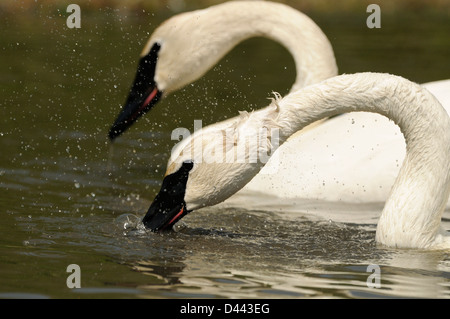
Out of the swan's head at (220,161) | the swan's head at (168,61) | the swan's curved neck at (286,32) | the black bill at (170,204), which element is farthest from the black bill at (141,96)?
the swan's head at (220,161)

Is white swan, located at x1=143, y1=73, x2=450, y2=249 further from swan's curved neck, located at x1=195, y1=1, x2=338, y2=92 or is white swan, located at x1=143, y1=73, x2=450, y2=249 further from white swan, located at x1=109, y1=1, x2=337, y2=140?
swan's curved neck, located at x1=195, y1=1, x2=338, y2=92


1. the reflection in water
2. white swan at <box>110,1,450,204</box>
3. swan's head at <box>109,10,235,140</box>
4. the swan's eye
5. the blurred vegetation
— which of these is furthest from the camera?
the blurred vegetation

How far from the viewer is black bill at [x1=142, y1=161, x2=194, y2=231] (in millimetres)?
6473

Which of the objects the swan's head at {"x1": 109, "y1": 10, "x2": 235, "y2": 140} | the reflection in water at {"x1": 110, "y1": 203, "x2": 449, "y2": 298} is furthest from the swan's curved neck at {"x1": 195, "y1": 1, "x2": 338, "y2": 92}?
the reflection in water at {"x1": 110, "y1": 203, "x2": 449, "y2": 298}

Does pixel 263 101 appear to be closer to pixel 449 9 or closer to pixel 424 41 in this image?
pixel 424 41

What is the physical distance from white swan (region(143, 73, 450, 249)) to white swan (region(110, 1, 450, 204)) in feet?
5.15

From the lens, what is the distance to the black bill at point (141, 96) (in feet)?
29.3

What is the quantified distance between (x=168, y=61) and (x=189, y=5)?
1011cm

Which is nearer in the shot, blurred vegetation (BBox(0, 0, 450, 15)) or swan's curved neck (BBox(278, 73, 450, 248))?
swan's curved neck (BBox(278, 73, 450, 248))

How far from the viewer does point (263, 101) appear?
1241cm

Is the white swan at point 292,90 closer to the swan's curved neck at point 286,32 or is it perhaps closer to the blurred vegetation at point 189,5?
the swan's curved neck at point 286,32

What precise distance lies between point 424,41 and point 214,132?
10.9m
